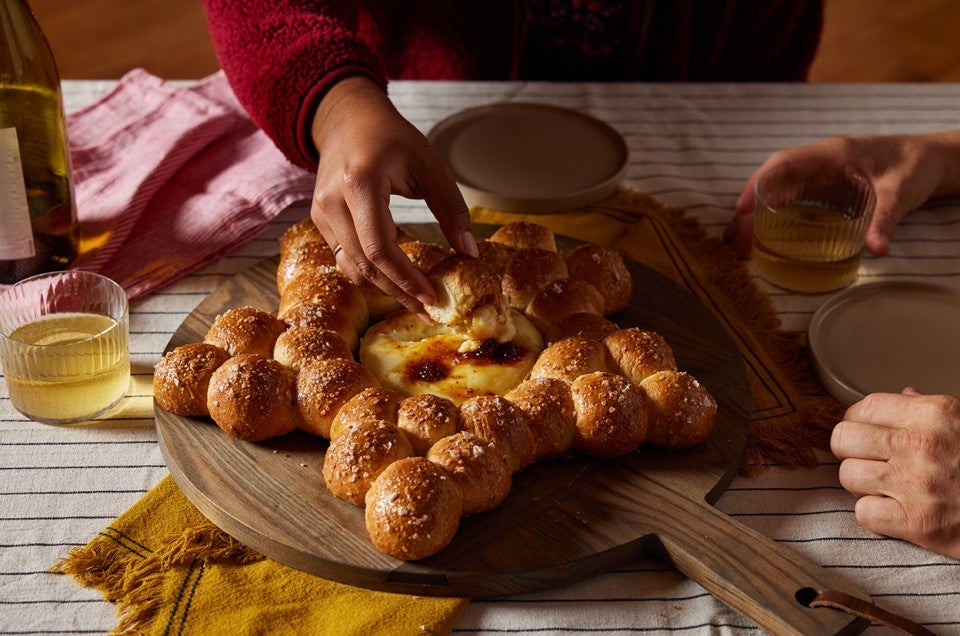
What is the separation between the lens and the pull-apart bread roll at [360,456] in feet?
3.52

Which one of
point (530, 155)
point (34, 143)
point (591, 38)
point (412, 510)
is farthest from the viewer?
point (591, 38)

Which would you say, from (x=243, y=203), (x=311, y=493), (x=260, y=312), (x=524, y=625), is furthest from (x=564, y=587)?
(x=243, y=203)

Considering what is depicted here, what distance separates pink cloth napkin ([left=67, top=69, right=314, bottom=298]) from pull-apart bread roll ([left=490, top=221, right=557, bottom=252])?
A: 0.45 metres

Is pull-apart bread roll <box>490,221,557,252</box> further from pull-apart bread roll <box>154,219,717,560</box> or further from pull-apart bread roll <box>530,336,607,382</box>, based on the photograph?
pull-apart bread roll <box>530,336,607,382</box>

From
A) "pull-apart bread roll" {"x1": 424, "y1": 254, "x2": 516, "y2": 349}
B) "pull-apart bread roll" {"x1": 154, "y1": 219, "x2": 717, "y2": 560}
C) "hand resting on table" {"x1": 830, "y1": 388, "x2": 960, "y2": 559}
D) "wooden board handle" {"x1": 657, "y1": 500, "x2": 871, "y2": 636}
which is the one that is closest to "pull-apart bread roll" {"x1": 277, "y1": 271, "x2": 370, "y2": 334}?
"pull-apart bread roll" {"x1": 154, "y1": 219, "x2": 717, "y2": 560}

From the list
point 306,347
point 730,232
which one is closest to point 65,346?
point 306,347

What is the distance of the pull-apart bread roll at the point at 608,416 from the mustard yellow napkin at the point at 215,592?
247mm

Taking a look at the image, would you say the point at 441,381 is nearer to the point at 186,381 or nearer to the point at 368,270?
the point at 368,270

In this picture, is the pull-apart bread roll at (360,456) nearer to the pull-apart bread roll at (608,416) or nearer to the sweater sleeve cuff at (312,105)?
the pull-apart bread roll at (608,416)

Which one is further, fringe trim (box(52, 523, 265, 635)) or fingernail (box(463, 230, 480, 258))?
fingernail (box(463, 230, 480, 258))

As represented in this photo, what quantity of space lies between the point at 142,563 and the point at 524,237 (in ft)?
2.38

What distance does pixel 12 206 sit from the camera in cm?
141

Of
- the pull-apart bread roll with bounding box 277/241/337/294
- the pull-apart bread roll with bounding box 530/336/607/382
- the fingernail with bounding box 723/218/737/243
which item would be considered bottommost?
the fingernail with bounding box 723/218/737/243

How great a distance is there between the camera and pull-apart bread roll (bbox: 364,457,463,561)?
3.32 feet
